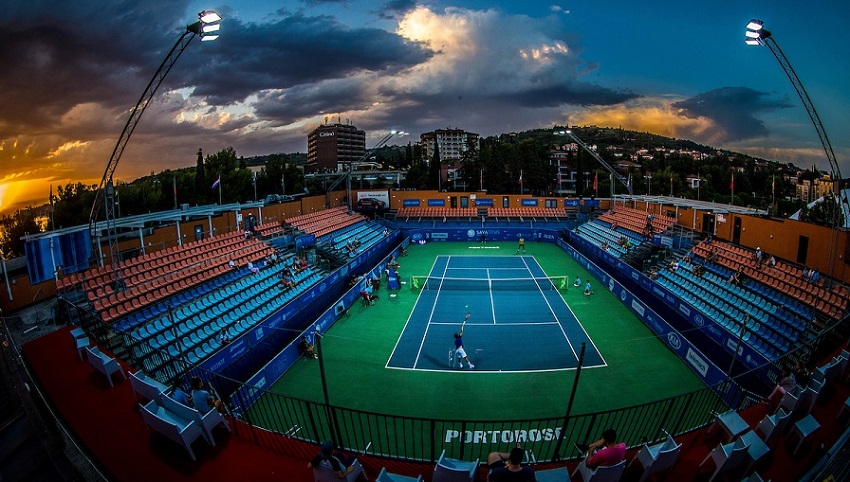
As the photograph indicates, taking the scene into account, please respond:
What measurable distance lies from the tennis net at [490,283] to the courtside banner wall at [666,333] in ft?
9.65

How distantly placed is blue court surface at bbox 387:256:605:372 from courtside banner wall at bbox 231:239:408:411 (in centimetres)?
375

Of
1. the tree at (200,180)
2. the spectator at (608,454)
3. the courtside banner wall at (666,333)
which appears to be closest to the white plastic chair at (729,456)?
the spectator at (608,454)

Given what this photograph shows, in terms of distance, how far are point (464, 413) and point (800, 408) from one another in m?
8.19

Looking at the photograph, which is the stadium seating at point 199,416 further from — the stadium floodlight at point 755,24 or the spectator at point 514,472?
the stadium floodlight at point 755,24

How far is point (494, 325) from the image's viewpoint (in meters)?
20.6

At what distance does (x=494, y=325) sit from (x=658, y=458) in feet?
46.9

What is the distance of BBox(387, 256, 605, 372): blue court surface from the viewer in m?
16.7

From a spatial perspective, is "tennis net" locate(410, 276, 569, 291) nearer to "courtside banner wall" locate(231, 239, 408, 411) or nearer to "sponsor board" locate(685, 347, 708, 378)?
"courtside banner wall" locate(231, 239, 408, 411)

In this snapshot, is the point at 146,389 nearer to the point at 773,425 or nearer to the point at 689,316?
the point at 773,425

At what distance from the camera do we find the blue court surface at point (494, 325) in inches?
657

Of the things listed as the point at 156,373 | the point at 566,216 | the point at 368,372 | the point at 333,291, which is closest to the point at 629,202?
the point at 566,216

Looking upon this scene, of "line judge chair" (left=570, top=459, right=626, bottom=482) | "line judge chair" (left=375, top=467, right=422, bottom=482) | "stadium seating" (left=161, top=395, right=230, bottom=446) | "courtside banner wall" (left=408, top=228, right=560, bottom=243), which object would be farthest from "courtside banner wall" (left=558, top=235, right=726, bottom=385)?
"stadium seating" (left=161, top=395, right=230, bottom=446)

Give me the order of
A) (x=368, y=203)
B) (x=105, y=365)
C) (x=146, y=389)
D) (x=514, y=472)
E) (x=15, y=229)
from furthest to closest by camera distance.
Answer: (x=368, y=203)
(x=15, y=229)
(x=105, y=365)
(x=146, y=389)
(x=514, y=472)

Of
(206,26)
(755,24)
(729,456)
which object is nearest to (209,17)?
(206,26)
